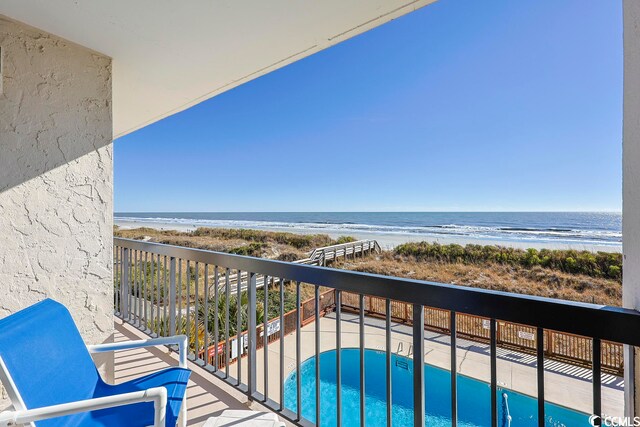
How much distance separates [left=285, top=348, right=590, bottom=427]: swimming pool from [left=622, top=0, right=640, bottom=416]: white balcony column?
4574mm

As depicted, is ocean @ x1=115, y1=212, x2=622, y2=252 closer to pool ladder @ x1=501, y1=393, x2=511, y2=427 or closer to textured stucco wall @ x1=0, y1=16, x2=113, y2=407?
pool ladder @ x1=501, y1=393, x2=511, y2=427

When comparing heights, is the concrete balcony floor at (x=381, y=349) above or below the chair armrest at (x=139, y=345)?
below

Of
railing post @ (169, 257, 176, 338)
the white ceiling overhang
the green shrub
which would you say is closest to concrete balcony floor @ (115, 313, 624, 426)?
railing post @ (169, 257, 176, 338)

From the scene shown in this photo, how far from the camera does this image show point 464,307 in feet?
4.14

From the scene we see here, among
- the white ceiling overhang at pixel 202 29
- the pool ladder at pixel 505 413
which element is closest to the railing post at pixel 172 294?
the white ceiling overhang at pixel 202 29

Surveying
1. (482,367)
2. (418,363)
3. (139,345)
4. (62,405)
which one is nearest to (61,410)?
(62,405)

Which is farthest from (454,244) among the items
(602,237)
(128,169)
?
(128,169)

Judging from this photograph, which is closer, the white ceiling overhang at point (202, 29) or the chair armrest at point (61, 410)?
the chair armrest at point (61, 410)

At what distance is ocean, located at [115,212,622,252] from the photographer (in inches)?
693

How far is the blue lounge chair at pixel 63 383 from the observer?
1140mm

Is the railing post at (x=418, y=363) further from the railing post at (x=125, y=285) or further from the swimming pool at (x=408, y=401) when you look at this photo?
the swimming pool at (x=408, y=401)

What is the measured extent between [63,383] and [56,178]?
3.70ft

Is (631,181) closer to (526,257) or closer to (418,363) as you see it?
Answer: (418,363)

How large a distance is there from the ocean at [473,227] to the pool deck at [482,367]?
1015 centimetres
